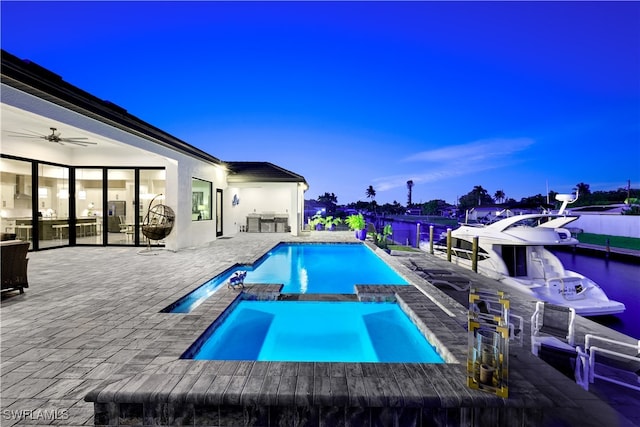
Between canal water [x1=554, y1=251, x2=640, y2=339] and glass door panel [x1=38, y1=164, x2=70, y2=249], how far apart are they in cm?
1831

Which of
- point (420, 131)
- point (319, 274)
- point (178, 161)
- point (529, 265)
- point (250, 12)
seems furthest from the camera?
point (420, 131)

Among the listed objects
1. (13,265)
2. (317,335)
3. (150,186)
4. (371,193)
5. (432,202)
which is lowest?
(317,335)

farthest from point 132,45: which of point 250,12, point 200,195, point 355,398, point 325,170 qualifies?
point 325,170

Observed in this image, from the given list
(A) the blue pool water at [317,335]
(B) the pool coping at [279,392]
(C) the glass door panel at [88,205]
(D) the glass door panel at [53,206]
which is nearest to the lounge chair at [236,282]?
(A) the blue pool water at [317,335]

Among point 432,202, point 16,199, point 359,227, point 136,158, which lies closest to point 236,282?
point 136,158

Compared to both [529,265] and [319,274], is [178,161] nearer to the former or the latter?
[319,274]

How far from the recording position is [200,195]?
1093 centimetres

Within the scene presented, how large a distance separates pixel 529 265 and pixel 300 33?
1772cm

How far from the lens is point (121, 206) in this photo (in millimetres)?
12312

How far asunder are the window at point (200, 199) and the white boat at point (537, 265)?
1098cm

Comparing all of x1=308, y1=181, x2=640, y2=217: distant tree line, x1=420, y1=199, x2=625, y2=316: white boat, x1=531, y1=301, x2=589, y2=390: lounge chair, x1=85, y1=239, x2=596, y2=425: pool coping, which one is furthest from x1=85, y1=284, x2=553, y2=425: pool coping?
x1=308, y1=181, x2=640, y2=217: distant tree line

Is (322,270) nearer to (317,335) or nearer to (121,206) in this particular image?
(317,335)

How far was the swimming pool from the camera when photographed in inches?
214

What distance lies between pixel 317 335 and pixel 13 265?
481 cm
